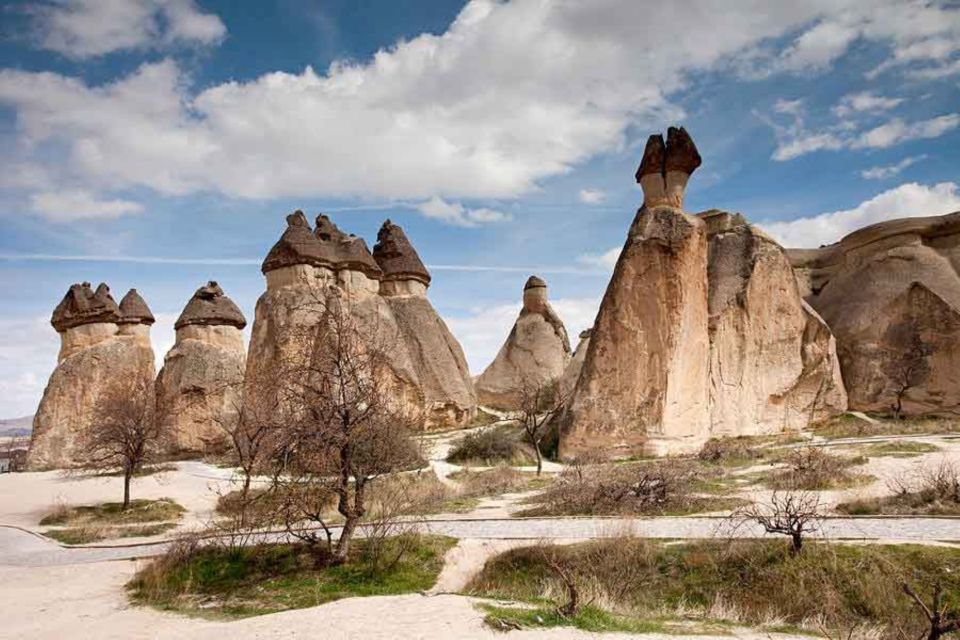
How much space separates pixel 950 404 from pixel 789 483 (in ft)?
47.1

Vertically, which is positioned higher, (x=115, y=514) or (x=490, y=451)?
(x=490, y=451)

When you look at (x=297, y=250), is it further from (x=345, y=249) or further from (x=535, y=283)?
(x=535, y=283)

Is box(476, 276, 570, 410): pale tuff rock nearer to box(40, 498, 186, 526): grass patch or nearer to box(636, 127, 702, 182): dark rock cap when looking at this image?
box(636, 127, 702, 182): dark rock cap

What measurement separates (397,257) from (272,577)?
20.6 m

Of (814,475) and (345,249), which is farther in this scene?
(345,249)

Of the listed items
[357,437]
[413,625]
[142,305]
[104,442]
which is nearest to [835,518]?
[413,625]

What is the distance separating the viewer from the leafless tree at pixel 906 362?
2200 centimetres

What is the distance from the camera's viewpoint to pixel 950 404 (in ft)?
70.5

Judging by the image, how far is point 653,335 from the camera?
17.5 meters

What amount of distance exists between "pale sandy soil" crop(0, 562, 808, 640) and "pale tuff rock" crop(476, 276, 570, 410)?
26.7 m

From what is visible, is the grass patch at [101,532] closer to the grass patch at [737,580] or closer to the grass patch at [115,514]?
the grass patch at [115,514]

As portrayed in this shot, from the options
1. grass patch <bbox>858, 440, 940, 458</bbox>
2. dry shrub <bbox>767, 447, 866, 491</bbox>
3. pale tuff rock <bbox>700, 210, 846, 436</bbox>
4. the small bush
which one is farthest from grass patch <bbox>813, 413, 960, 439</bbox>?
the small bush

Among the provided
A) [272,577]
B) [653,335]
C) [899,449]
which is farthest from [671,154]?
[272,577]

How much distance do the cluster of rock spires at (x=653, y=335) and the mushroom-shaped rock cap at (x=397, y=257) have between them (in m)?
0.09
